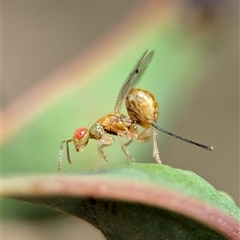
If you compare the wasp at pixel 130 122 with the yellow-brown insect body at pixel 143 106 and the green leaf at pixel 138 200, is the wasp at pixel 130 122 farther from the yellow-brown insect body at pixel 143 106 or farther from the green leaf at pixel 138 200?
the green leaf at pixel 138 200

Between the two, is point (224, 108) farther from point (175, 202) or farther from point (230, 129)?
point (175, 202)

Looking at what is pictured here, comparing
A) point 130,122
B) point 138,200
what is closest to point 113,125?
point 130,122

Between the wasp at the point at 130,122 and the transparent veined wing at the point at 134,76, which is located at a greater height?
the transparent veined wing at the point at 134,76

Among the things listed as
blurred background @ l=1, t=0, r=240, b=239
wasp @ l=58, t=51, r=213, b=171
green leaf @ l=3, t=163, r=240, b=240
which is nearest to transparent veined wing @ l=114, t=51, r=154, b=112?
wasp @ l=58, t=51, r=213, b=171

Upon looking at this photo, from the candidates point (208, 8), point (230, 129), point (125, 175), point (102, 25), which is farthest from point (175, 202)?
point (102, 25)

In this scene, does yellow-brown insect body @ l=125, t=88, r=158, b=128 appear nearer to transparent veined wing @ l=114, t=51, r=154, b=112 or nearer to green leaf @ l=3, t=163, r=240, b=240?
transparent veined wing @ l=114, t=51, r=154, b=112

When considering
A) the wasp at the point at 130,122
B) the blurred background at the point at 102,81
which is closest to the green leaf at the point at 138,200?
the blurred background at the point at 102,81
